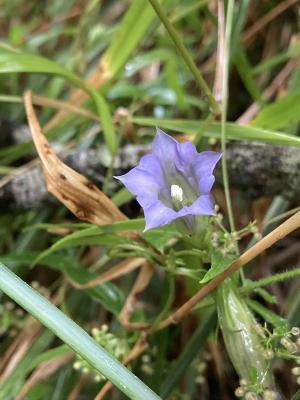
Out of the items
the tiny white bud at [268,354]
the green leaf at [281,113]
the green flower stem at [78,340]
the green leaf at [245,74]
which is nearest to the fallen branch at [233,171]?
the green leaf at [281,113]

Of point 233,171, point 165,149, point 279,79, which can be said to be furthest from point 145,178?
point 279,79

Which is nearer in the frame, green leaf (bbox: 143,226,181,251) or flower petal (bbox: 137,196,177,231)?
flower petal (bbox: 137,196,177,231)

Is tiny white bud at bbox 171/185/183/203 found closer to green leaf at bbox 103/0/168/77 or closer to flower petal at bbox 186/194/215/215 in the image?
flower petal at bbox 186/194/215/215

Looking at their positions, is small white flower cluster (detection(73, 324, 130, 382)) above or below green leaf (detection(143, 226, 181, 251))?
below

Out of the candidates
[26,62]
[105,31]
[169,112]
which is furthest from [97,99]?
[105,31]

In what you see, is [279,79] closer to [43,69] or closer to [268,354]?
[43,69]

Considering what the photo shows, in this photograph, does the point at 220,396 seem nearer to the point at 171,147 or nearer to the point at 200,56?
the point at 171,147

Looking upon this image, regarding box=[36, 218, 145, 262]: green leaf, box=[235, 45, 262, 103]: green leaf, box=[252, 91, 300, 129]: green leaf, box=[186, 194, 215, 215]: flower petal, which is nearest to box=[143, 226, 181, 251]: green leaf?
box=[36, 218, 145, 262]: green leaf
